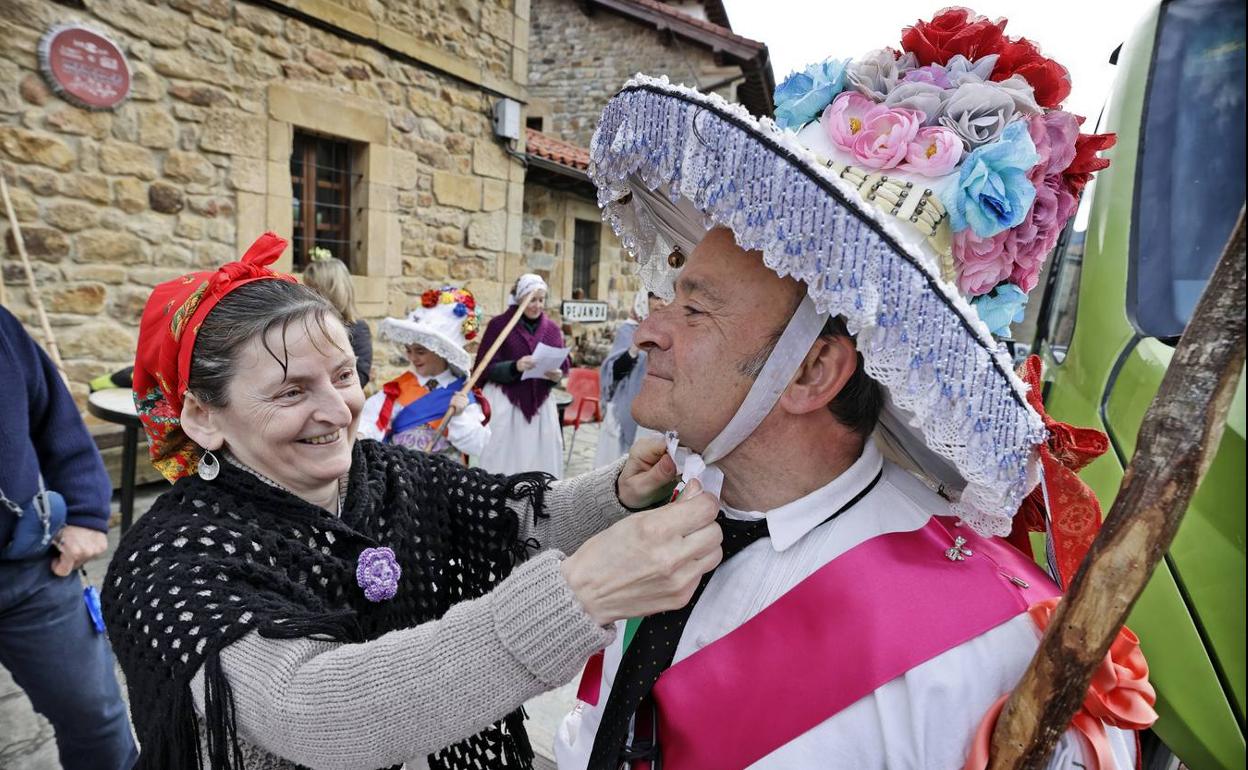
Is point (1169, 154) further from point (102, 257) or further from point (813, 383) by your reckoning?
Answer: point (102, 257)

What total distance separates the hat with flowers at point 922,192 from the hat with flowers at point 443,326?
3.60 metres

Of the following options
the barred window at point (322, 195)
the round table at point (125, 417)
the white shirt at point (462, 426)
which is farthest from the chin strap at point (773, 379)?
the barred window at point (322, 195)

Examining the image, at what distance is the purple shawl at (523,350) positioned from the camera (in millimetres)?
5648

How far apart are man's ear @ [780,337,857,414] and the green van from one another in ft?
1.71

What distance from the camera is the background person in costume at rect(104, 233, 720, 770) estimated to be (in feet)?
3.54

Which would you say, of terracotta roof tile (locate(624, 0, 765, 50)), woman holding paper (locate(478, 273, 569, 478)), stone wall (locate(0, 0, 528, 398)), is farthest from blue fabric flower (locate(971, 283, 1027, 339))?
terracotta roof tile (locate(624, 0, 765, 50))

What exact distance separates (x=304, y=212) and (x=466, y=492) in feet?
19.1

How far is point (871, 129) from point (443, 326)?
406 centimetres

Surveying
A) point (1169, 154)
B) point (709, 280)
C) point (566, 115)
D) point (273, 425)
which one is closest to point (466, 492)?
point (273, 425)

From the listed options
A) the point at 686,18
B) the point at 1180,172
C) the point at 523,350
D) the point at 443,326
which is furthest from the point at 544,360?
the point at 686,18

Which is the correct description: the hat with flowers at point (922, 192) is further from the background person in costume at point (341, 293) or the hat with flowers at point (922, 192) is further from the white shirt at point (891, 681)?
the background person in costume at point (341, 293)

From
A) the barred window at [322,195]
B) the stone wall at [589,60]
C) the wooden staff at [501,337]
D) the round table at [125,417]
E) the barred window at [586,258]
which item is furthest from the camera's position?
the stone wall at [589,60]

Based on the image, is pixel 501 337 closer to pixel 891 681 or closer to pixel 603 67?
pixel 891 681

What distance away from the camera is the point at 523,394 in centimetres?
564
